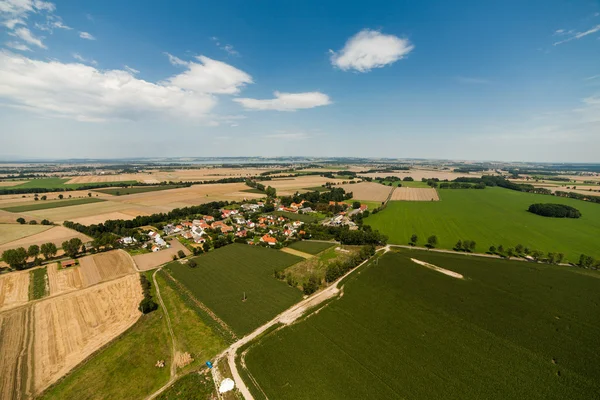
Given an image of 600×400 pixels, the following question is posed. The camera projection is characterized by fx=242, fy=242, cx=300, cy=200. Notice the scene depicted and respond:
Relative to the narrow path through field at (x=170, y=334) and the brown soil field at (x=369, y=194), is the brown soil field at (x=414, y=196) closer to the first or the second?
the brown soil field at (x=369, y=194)

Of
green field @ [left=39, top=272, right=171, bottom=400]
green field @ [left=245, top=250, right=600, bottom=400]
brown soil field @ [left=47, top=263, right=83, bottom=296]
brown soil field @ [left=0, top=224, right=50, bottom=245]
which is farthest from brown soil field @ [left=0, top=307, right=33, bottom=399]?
brown soil field @ [left=0, top=224, right=50, bottom=245]

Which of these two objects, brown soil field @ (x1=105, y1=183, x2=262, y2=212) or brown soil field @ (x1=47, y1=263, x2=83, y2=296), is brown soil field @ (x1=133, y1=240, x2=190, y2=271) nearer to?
brown soil field @ (x1=47, y1=263, x2=83, y2=296)

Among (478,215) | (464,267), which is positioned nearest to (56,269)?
(464,267)

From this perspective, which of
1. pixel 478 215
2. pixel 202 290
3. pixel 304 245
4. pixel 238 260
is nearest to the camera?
pixel 202 290

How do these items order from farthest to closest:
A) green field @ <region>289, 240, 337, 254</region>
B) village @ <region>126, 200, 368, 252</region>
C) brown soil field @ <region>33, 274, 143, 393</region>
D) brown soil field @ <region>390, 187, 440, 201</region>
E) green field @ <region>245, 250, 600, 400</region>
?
brown soil field @ <region>390, 187, 440, 201</region> → village @ <region>126, 200, 368, 252</region> → green field @ <region>289, 240, 337, 254</region> → brown soil field @ <region>33, 274, 143, 393</region> → green field @ <region>245, 250, 600, 400</region>

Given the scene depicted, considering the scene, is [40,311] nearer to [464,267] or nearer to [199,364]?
[199,364]

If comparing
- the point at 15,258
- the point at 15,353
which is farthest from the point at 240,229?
the point at 15,353
